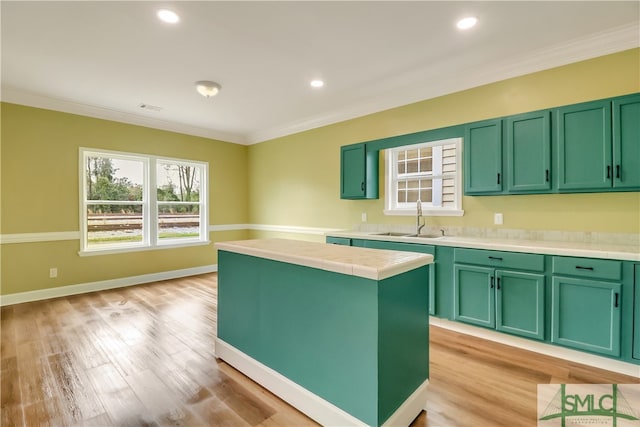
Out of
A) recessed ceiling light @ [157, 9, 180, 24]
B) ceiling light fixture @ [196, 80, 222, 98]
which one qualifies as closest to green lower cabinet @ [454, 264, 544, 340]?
recessed ceiling light @ [157, 9, 180, 24]

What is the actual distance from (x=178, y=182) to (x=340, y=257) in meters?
4.72

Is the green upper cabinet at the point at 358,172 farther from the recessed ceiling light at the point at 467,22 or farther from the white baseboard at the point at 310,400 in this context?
the white baseboard at the point at 310,400

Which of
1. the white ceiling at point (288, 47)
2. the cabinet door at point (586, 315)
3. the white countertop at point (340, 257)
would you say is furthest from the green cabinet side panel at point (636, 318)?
the white ceiling at point (288, 47)

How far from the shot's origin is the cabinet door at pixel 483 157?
2988 mm

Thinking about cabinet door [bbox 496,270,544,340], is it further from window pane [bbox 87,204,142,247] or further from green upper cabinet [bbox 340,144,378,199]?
window pane [bbox 87,204,142,247]

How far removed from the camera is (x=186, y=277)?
5.52m

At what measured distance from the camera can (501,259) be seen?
2.73 m

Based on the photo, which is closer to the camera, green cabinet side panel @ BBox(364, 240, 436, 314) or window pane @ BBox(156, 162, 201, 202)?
green cabinet side panel @ BBox(364, 240, 436, 314)

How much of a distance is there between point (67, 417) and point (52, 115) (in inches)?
164

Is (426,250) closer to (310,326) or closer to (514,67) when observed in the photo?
(310,326)

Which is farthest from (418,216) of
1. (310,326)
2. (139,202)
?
(139,202)

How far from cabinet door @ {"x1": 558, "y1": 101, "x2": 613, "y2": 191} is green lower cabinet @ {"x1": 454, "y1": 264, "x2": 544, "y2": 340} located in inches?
35.8

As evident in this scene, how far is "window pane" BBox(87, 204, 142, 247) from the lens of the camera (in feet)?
15.2

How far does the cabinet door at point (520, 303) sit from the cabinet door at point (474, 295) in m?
0.07
